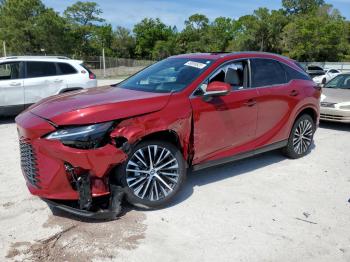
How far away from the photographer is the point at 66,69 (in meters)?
10.3

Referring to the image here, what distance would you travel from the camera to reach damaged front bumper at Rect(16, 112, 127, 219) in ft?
12.3

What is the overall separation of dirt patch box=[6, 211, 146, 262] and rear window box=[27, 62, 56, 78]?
6492 millimetres

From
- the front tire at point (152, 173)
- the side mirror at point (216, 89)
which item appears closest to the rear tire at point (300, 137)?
the side mirror at point (216, 89)

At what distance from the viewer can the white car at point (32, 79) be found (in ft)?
31.0

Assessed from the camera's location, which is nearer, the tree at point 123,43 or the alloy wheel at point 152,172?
the alloy wheel at point 152,172

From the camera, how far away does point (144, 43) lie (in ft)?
261

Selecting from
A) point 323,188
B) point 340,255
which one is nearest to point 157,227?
point 340,255

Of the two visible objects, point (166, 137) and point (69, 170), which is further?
point (166, 137)

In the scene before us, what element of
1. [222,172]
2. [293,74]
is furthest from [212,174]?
[293,74]

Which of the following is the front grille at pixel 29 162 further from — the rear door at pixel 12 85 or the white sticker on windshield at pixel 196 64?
the rear door at pixel 12 85

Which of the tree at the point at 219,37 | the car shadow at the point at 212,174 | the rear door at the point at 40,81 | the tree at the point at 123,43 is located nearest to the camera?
the car shadow at the point at 212,174

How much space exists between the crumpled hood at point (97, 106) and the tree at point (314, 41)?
55.7 m

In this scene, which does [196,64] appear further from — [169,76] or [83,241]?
[83,241]

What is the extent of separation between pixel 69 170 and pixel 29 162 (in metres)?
0.53
